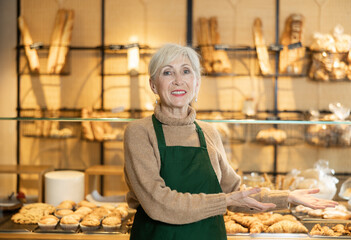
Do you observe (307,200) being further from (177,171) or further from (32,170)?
(32,170)

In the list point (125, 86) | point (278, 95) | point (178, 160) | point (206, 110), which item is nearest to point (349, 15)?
point (278, 95)

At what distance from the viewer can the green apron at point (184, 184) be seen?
1712mm

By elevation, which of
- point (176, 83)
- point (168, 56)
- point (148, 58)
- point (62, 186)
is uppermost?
→ point (148, 58)

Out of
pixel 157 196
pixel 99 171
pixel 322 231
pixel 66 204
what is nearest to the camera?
pixel 157 196

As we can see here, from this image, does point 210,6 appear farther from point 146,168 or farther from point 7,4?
point 146,168

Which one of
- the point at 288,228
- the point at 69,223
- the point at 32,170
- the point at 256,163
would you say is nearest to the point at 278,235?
the point at 288,228

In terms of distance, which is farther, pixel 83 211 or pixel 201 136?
pixel 83 211

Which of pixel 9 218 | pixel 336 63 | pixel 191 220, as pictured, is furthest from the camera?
pixel 336 63

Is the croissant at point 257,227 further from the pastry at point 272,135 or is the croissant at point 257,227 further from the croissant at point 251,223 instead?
the pastry at point 272,135

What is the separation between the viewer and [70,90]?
502 centimetres

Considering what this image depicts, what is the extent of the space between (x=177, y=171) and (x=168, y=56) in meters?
0.48

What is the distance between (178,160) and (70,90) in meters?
3.54

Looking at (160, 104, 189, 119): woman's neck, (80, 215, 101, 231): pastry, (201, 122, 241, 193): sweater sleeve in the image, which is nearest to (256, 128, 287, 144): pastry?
(201, 122, 241, 193): sweater sleeve

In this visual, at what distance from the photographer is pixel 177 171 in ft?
5.74
